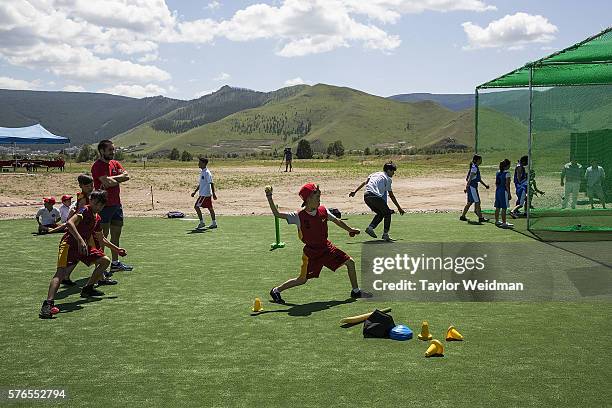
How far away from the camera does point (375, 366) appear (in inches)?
243

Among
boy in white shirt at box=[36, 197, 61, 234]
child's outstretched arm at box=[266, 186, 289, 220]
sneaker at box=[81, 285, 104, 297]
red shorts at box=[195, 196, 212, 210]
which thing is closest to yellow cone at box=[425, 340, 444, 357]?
child's outstretched arm at box=[266, 186, 289, 220]

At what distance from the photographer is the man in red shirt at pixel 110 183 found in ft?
34.5

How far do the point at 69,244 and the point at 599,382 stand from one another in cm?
651

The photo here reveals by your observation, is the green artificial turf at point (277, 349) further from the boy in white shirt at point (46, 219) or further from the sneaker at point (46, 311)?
the boy in white shirt at point (46, 219)

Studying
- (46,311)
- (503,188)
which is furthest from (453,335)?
(503,188)

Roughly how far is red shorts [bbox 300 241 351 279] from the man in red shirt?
11.4 feet

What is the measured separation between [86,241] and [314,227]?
Result: 10.5 feet

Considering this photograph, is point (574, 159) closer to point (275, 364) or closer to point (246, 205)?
point (246, 205)

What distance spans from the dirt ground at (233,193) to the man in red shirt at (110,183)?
12.0 metres

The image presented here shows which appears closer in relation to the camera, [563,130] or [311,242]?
[311,242]

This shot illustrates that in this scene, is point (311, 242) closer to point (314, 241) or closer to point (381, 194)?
point (314, 241)

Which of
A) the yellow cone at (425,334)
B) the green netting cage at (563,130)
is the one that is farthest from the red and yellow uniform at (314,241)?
the green netting cage at (563,130)

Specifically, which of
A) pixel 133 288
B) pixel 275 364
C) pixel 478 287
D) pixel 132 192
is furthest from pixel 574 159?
pixel 132 192

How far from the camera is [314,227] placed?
884 centimetres
